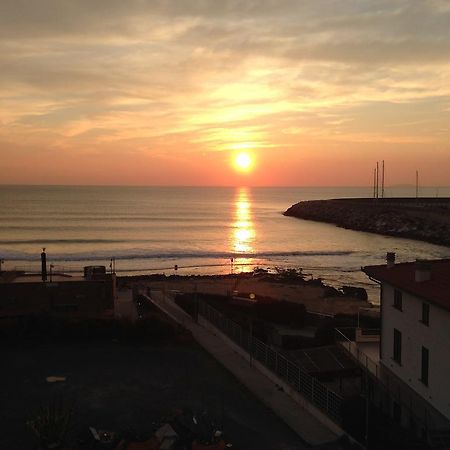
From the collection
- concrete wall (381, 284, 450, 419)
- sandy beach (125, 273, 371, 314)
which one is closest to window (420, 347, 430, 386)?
concrete wall (381, 284, 450, 419)

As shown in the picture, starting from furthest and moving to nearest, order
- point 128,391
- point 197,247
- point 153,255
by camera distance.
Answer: point 197,247, point 153,255, point 128,391

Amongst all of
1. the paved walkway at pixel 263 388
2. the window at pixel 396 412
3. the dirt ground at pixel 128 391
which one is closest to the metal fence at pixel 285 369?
the paved walkway at pixel 263 388

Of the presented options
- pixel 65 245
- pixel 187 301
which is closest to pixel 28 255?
pixel 65 245

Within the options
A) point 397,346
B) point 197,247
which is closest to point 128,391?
point 397,346

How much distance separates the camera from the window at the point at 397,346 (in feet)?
55.1

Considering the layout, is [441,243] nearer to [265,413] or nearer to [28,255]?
[28,255]

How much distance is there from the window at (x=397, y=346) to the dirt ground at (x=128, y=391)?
4.22 metres

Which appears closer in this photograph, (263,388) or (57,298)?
(263,388)

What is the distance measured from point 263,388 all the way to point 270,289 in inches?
1011

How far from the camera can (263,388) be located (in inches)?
719

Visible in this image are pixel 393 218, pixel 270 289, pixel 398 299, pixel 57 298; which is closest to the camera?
pixel 398 299

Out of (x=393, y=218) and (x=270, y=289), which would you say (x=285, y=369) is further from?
(x=393, y=218)

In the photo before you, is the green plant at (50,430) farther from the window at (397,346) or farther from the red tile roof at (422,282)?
the red tile roof at (422,282)

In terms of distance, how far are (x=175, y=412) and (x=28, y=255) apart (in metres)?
59.2
